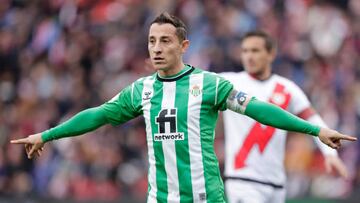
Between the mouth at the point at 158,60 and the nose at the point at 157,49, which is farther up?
the nose at the point at 157,49

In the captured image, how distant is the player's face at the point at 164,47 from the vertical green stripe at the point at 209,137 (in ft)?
0.90

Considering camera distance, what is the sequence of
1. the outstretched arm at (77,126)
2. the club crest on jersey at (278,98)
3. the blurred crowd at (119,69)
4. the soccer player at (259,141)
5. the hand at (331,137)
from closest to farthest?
1. the hand at (331,137)
2. the outstretched arm at (77,126)
3. the soccer player at (259,141)
4. the club crest on jersey at (278,98)
5. the blurred crowd at (119,69)

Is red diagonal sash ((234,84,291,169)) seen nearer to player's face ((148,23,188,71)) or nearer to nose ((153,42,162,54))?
player's face ((148,23,188,71))

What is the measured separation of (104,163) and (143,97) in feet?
25.0

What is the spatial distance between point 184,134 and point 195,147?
0.42 feet

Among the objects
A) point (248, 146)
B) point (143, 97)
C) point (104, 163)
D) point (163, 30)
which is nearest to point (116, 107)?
point (143, 97)

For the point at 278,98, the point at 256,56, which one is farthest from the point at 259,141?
the point at 256,56

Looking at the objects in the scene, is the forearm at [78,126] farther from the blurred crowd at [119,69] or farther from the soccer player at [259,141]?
the blurred crowd at [119,69]

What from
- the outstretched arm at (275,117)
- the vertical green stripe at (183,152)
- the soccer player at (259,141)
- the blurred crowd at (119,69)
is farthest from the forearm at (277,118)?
the blurred crowd at (119,69)

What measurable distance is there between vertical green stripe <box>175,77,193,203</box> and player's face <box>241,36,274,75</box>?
8.93ft

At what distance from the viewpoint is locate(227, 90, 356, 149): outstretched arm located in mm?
6871

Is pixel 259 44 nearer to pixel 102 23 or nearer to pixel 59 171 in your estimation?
pixel 59 171

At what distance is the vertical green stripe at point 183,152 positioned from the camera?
23.5 feet

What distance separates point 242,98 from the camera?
713 cm
